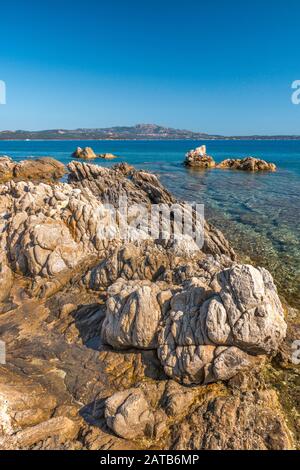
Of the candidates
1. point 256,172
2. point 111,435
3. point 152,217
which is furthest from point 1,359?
point 256,172

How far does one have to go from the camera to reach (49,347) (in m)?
10.1

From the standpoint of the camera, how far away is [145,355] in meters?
9.40

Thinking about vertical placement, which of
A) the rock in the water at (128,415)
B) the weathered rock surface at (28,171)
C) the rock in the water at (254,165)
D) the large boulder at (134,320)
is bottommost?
the rock in the water at (128,415)

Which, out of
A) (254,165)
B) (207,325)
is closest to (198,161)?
(254,165)

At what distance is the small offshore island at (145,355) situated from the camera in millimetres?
7258

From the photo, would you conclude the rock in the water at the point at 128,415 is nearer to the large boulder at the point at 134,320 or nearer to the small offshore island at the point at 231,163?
the large boulder at the point at 134,320

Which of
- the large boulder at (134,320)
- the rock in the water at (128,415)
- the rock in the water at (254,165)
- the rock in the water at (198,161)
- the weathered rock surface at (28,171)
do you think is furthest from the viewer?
the rock in the water at (198,161)

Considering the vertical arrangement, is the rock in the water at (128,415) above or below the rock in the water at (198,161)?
below

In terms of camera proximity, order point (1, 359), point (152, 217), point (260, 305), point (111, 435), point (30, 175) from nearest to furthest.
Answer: point (111, 435), point (260, 305), point (1, 359), point (152, 217), point (30, 175)

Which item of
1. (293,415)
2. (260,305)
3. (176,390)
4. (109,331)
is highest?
(260,305)

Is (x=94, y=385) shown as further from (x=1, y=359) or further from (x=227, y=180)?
(x=227, y=180)

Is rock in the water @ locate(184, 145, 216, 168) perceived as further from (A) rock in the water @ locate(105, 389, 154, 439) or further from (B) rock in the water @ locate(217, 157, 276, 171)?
(A) rock in the water @ locate(105, 389, 154, 439)

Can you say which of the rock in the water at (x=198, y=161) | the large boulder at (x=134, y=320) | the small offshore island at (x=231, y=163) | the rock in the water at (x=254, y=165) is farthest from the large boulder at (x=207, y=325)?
the rock in the water at (x=198, y=161)
